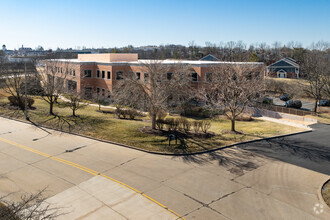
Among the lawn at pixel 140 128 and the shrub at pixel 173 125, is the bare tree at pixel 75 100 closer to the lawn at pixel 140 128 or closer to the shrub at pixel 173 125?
the lawn at pixel 140 128

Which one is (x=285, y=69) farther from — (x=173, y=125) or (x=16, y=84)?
(x=16, y=84)

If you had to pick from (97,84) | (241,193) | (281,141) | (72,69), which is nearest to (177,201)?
(241,193)

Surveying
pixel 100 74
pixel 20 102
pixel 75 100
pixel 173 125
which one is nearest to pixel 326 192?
pixel 173 125

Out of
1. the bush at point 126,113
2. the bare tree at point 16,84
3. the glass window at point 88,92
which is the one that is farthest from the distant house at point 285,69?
the bare tree at point 16,84

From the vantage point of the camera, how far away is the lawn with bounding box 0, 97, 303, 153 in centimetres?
2167

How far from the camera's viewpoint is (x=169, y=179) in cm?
1580

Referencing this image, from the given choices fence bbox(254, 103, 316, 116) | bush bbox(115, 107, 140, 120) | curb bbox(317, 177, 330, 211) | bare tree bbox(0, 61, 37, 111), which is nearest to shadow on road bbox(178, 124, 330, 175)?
curb bbox(317, 177, 330, 211)

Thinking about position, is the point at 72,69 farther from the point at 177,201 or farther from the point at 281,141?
the point at 177,201

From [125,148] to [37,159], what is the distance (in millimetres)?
5998

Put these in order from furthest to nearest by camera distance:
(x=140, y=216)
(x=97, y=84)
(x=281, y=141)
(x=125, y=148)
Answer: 1. (x=97, y=84)
2. (x=281, y=141)
3. (x=125, y=148)
4. (x=140, y=216)

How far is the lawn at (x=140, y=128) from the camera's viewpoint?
2167cm

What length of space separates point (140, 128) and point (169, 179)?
11.0 meters

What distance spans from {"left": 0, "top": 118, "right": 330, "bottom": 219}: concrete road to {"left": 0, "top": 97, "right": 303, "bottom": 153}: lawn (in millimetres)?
1538

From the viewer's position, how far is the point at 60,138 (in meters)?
23.9
